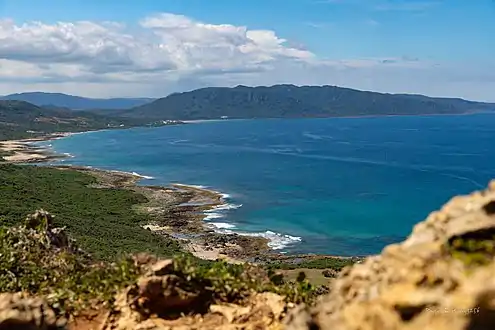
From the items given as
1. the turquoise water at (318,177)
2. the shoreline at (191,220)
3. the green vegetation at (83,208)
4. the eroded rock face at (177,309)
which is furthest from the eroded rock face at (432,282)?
the turquoise water at (318,177)

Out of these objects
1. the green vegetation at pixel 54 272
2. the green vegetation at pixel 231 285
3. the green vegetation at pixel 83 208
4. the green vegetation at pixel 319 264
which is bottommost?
the green vegetation at pixel 319 264

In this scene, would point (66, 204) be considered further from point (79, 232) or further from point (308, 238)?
point (308, 238)

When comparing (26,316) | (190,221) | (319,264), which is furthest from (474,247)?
(190,221)

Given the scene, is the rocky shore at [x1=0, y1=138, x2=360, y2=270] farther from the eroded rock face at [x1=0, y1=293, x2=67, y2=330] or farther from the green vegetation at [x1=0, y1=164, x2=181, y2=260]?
the eroded rock face at [x1=0, y1=293, x2=67, y2=330]

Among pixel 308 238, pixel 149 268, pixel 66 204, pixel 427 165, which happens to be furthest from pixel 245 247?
pixel 427 165

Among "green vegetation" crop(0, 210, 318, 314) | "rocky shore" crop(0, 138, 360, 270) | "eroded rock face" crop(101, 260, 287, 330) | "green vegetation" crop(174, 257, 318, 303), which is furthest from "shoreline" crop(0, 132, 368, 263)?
"eroded rock face" crop(101, 260, 287, 330)

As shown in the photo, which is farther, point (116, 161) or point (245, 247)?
point (116, 161)

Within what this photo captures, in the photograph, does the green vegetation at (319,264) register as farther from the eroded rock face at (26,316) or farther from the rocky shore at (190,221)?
the eroded rock face at (26,316)
